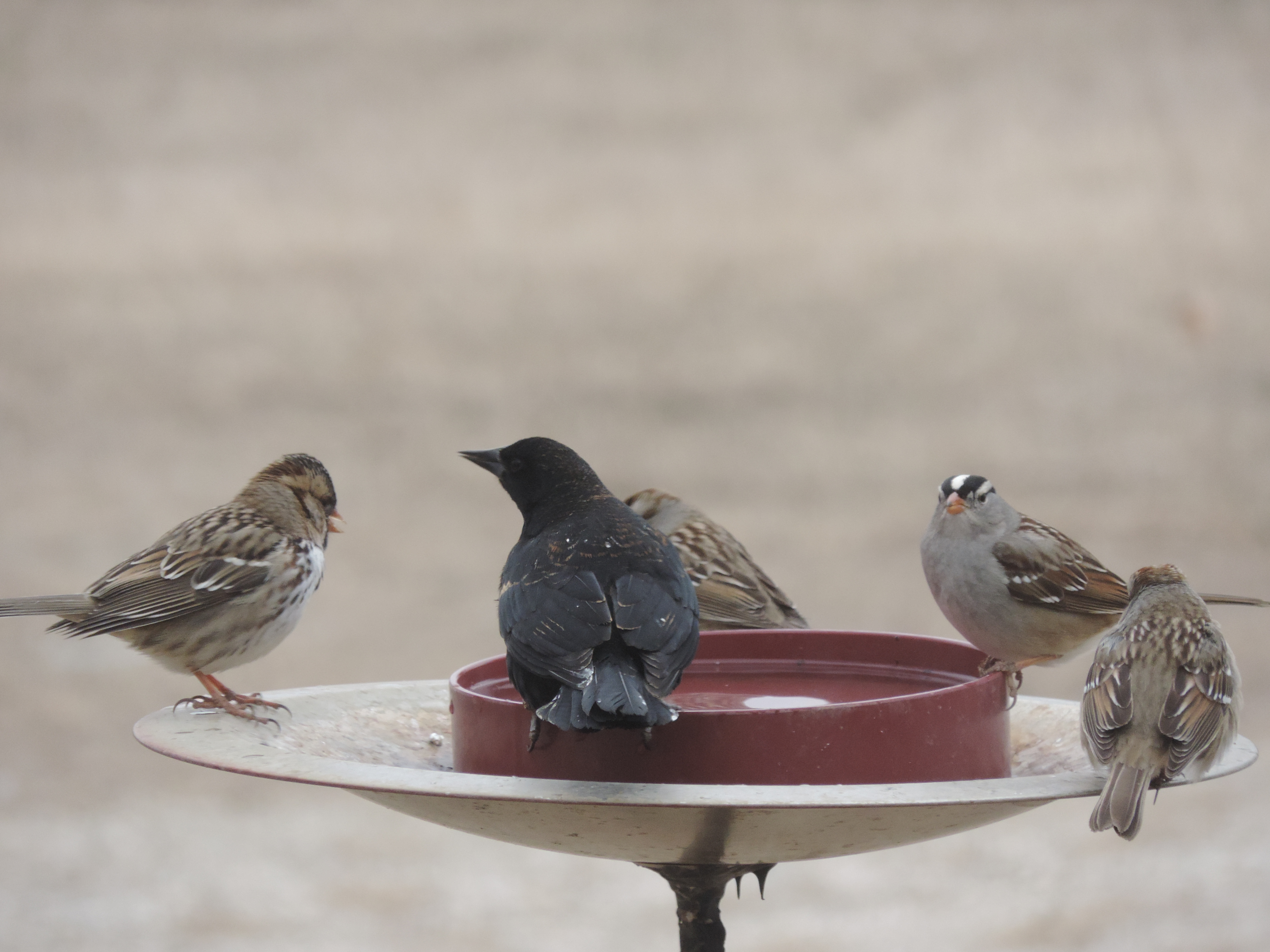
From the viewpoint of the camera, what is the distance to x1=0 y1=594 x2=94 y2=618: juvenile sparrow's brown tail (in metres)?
4.02

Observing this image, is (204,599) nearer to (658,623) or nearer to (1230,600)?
(658,623)

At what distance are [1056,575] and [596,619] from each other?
1928mm

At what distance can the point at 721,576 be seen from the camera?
17.0 feet

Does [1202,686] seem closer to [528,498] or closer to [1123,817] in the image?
[1123,817]

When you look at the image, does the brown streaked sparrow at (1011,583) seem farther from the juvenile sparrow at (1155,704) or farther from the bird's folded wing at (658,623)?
the bird's folded wing at (658,623)

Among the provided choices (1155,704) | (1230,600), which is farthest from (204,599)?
(1230,600)

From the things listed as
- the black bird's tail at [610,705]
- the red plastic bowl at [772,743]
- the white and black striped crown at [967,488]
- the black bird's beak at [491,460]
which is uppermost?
the black bird's beak at [491,460]

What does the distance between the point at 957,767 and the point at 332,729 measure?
5.19 feet

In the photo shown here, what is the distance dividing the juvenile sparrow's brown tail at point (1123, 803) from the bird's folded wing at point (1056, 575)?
120 centimetres

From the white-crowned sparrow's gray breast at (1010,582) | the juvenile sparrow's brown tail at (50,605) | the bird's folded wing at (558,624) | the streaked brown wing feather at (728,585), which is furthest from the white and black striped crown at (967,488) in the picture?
the juvenile sparrow's brown tail at (50,605)

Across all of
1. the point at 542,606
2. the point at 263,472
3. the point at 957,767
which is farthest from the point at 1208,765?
the point at 263,472

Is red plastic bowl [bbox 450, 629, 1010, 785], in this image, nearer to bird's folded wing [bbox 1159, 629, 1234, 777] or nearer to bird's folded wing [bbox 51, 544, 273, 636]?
bird's folded wing [bbox 1159, 629, 1234, 777]

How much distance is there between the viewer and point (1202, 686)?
10.8 ft

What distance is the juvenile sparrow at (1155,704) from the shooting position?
3.01 meters
